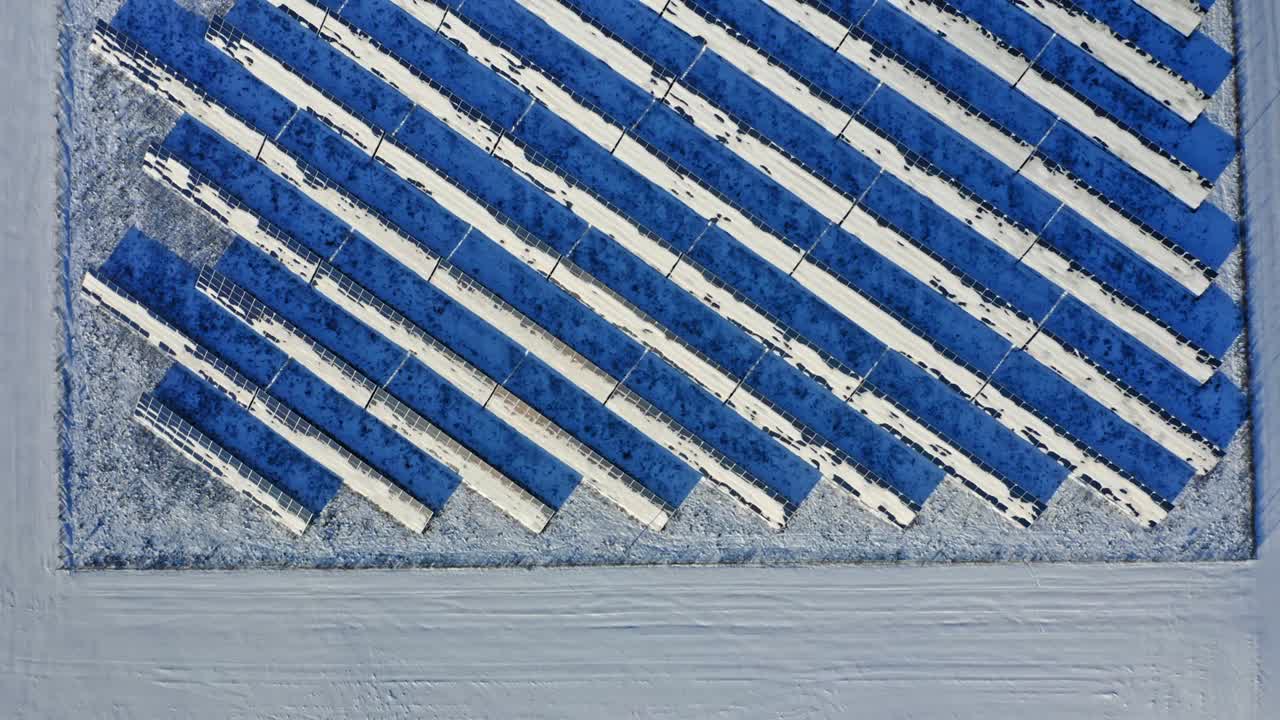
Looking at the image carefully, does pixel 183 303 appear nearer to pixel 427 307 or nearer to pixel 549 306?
pixel 427 307

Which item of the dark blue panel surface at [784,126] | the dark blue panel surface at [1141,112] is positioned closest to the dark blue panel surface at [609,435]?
the dark blue panel surface at [784,126]

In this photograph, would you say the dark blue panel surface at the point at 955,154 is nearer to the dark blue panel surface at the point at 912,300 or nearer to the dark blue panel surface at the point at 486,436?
the dark blue panel surface at the point at 912,300

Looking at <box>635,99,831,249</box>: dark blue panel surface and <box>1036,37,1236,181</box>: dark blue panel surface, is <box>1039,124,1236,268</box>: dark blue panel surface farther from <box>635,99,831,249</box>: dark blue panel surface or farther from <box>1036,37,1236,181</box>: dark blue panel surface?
<box>635,99,831,249</box>: dark blue panel surface

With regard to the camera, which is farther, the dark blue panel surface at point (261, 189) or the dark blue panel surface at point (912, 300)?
the dark blue panel surface at point (261, 189)

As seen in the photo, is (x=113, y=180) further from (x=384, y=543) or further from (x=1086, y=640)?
(x=1086, y=640)

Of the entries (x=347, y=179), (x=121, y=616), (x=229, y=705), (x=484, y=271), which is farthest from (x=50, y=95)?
(x=229, y=705)

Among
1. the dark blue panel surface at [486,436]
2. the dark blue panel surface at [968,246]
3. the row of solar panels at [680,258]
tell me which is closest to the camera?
the row of solar panels at [680,258]

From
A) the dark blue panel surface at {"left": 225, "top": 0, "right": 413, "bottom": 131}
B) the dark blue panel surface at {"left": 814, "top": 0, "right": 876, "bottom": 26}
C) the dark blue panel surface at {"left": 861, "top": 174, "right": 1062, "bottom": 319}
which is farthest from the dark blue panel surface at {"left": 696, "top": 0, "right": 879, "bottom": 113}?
the dark blue panel surface at {"left": 225, "top": 0, "right": 413, "bottom": 131}
